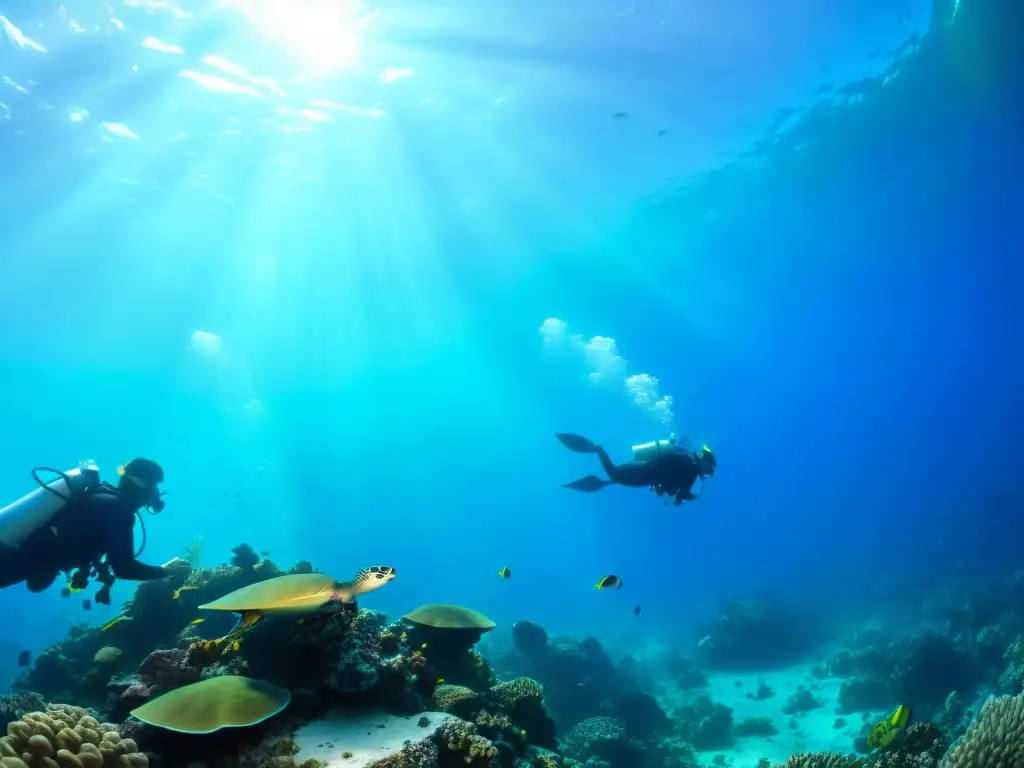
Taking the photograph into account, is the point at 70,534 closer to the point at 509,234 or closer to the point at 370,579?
the point at 370,579

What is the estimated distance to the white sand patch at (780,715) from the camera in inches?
579

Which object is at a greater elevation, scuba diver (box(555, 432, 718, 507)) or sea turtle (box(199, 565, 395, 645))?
scuba diver (box(555, 432, 718, 507))

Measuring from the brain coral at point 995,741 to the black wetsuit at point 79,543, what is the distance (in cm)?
972

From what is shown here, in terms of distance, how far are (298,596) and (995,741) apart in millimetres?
6620

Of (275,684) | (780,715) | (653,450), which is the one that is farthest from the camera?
(780,715)

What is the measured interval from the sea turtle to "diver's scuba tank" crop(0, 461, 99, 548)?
4.20 meters

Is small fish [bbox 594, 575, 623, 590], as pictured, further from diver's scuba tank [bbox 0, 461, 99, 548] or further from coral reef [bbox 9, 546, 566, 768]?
diver's scuba tank [bbox 0, 461, 99, 548]

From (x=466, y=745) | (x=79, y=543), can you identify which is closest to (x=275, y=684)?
(x=466, y=745)

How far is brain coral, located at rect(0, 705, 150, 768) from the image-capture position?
363 cm

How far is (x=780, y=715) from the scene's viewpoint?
17.6m

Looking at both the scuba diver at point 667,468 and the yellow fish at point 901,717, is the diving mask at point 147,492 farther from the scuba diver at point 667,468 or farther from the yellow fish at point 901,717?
the yellow fish at point 901,717

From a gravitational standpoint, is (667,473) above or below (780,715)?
above

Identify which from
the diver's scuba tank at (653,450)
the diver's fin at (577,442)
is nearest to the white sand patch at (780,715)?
the diver's scuba tank at (653,450)

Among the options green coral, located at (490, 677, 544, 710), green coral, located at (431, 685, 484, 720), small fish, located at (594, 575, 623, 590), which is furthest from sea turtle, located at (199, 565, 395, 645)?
small fish, located at (594, 575, 623, 590)
